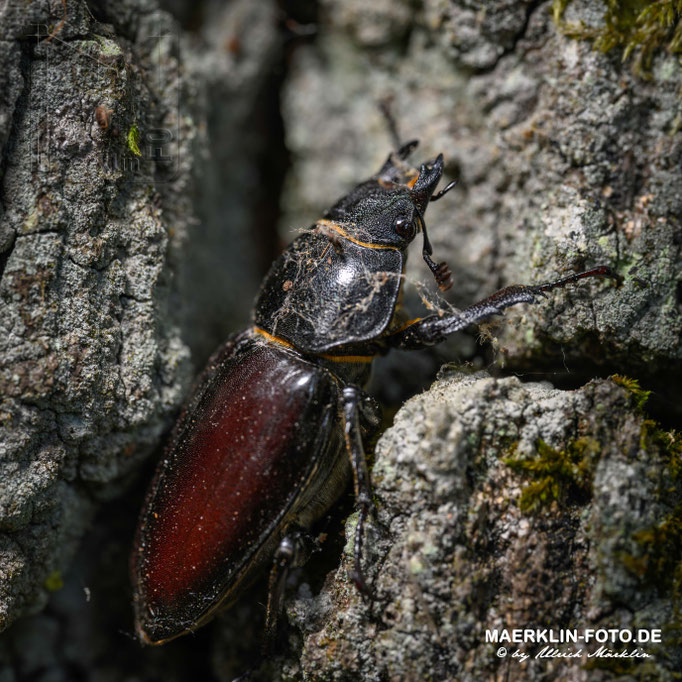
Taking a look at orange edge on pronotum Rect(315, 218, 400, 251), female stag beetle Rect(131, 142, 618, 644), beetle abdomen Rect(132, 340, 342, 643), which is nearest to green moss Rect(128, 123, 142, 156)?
female stag beetle Rect(131, 142, 618, 644)

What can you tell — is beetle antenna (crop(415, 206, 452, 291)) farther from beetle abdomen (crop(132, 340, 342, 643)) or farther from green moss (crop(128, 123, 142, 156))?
green moss (crop(128, 123, 142, 156))

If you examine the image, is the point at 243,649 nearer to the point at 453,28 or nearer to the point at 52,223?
the point at 52,223

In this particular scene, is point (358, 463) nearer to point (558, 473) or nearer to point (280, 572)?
point (280, 572)

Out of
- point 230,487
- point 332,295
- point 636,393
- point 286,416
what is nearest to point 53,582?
point 230,487

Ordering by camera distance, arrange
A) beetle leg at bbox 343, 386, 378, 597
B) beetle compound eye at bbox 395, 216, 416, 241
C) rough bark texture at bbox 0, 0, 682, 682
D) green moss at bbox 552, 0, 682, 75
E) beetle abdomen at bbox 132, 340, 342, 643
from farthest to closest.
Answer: beetle compound eye at bbox 395, 216, 416, 241 → green moss at bbox 552, 0, 682, 75 → beetle abdomen at bbox 132, 340, 342, 643 → beetle leg at bbox 343, 386, 378, 597 → rough bark texture at bbox 0, 0, 682, 682

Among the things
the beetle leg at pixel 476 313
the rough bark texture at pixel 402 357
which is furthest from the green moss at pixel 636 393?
the beetle leg at pixel 476 313

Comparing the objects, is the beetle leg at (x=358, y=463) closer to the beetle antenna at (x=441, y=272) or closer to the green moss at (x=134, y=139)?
the beetle antenna at (x=441, y=272)
